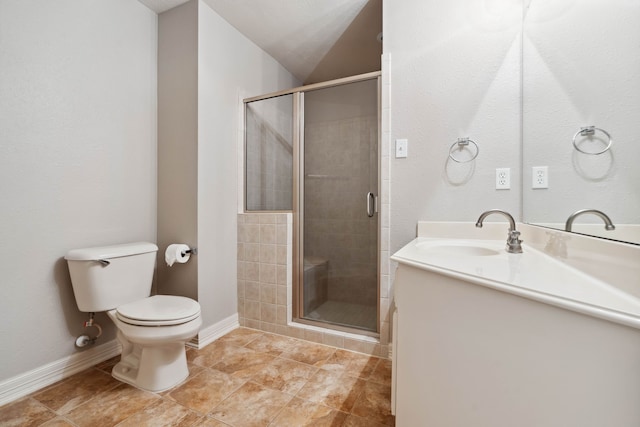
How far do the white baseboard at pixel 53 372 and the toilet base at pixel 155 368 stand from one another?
0.22 metres

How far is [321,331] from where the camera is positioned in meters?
1.97

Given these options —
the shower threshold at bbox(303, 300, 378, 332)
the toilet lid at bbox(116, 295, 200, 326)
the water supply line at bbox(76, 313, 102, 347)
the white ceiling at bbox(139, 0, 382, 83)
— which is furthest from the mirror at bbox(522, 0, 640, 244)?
the water supply line at bbox(76, 313, 102, 347)

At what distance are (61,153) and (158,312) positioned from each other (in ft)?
3.43

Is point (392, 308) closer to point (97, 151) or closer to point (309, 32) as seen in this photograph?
point (97, 151)

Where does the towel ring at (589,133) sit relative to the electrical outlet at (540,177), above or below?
above

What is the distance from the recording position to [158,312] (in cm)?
145

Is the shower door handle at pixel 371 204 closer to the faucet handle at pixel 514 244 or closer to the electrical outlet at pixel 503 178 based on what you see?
the electrical outlet at pixel 503 178

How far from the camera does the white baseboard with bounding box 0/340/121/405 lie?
4.44 ft

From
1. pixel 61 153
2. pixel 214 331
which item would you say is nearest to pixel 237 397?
pixel 214 331

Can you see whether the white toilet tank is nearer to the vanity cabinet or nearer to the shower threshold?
the shower threshold

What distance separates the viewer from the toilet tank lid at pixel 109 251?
1.49 meters

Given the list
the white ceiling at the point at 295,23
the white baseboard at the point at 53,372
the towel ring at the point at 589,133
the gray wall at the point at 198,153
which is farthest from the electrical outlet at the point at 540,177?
the white baseboard at the point at 53,372

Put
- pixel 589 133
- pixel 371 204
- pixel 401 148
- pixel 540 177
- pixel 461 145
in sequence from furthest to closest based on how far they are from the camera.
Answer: pixel 371 204
pixel 401 148
pixel 461 145
pixel 540 177
pixel 589 133

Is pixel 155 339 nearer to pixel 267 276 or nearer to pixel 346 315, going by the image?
pixel 267 276
